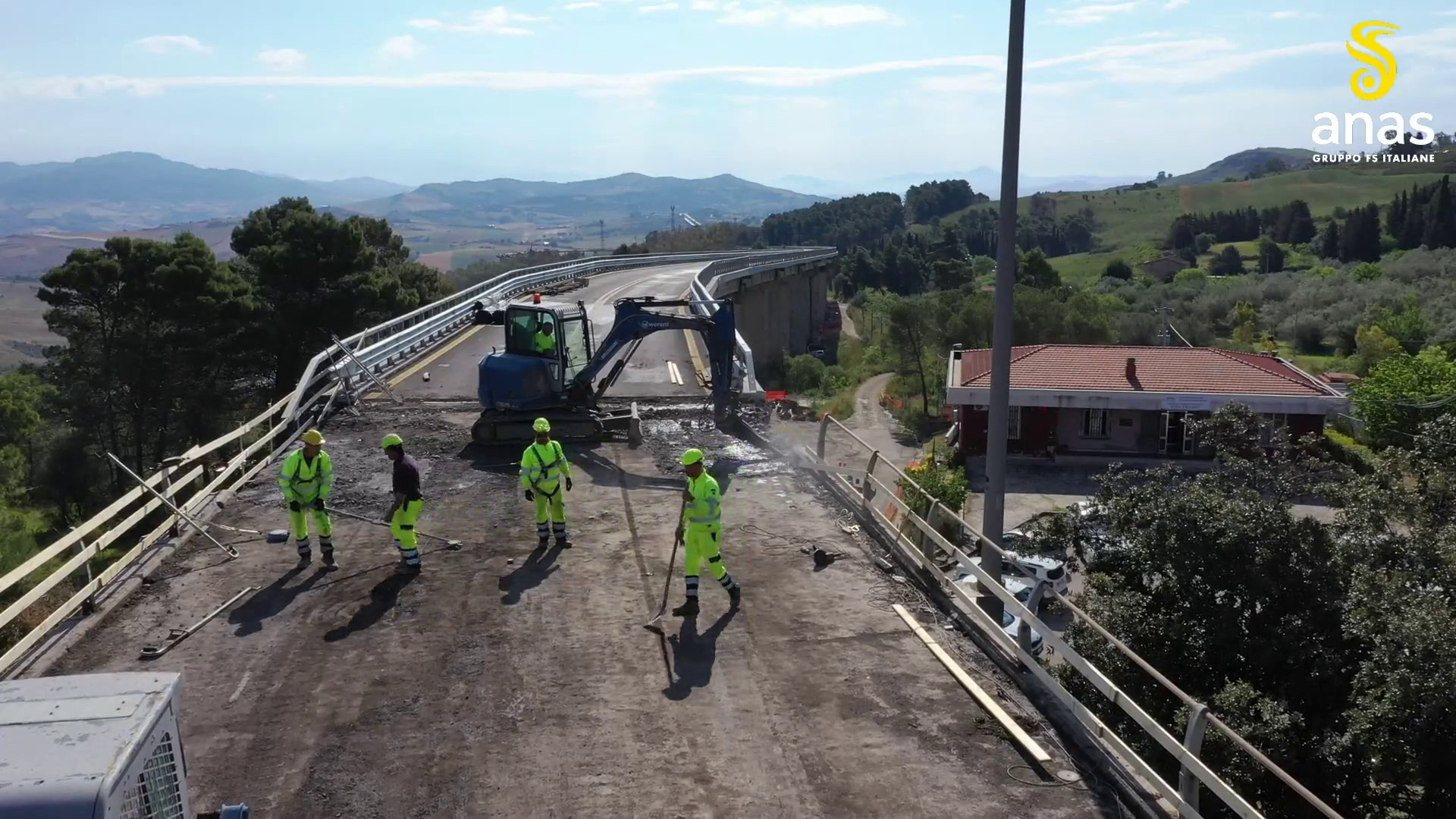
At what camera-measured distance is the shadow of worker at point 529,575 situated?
1079cm

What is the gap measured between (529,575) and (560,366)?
666 cm

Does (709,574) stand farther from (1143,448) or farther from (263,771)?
(1143,448)

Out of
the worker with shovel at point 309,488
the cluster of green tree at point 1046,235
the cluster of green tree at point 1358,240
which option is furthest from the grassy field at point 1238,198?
the worker with shovel at point 309,488

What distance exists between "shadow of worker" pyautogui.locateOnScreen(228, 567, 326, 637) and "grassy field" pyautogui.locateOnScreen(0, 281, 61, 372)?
10698cm

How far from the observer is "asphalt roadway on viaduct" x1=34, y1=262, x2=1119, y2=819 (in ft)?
Result: 23.5

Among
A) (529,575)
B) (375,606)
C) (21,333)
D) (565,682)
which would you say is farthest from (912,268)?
(21,333)

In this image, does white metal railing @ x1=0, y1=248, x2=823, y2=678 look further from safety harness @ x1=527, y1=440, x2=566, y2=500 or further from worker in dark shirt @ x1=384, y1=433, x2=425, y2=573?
safety harness @ x1=527, y1=440, x2=566, y2=500

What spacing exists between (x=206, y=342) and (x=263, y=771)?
28.6 meters

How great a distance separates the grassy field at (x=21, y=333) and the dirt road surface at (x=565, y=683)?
354ft

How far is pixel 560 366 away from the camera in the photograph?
17.5m

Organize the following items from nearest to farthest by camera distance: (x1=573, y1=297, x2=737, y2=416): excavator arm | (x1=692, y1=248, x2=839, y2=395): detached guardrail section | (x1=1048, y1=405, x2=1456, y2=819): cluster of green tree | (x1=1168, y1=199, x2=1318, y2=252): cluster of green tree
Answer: (x1=1048, y1=405, x2=1456, y2=819): cluster of green tree
(x1=573, y1=297, x2=737, y2=416): excavator arm
(x1=692, y1=248, x2=839, y2=395): detached guardrail section
(x1=1168, y1=199, x2=1318, y2=252): cluster of green tree

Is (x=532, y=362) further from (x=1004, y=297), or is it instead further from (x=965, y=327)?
(x=965, y=327)

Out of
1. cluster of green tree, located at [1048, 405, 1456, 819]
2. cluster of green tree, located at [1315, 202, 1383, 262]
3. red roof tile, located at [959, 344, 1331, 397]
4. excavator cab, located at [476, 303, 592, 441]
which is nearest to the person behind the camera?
cluster of green tree, located at [1048, 405, 1456, 819]

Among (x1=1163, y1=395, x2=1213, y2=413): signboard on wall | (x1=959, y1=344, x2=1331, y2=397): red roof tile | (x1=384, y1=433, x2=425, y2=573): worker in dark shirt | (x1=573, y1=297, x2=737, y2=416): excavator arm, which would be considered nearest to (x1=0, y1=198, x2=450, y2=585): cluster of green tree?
(x1=573, y1=297, x2=737, y2=416): excavator arm
